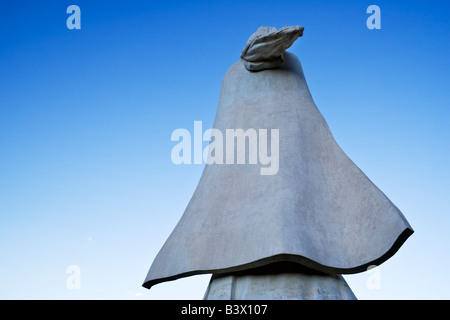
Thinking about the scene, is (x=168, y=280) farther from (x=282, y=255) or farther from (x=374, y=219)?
(x=374, y=219)

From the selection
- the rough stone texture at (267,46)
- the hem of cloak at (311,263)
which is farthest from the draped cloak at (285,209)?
the rough stone texture at (267,46)

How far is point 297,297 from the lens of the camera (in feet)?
16.4

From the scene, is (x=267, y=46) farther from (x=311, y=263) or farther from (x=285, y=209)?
(x=311, y=263)

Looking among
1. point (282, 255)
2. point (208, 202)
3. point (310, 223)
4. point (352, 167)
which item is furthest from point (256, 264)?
point (352, 167)

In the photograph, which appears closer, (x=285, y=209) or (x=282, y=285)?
(x=282, y=285)

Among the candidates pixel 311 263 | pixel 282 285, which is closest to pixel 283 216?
pixel 311 263

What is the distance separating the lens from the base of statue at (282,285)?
199 inches

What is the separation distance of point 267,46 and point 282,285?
273cm

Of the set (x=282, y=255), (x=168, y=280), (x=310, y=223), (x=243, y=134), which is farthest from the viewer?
(x=243, y=134)

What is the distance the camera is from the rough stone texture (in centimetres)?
591

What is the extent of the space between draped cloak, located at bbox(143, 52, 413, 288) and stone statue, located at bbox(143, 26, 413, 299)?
0.01 m

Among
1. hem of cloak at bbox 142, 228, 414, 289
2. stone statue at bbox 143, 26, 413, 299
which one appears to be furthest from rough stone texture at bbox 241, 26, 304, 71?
hem of cloak at bbox 142, 228, 414, 289

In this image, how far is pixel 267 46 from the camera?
613 cm

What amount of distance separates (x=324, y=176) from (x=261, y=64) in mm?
1635
